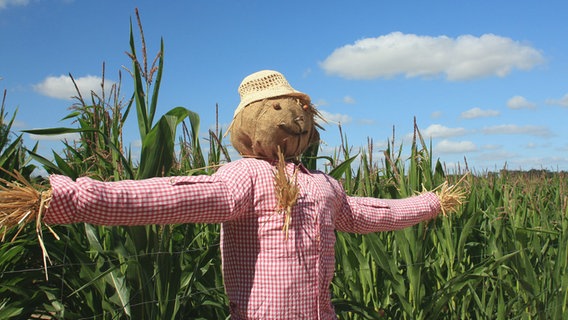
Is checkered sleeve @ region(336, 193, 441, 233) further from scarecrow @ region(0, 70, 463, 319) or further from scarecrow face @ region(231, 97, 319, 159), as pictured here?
scarecrow face @ region(231, 97, 319, 159)

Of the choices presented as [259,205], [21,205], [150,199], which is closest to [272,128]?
[259,205]

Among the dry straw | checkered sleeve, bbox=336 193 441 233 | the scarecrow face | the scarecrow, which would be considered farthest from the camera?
checkered sleeve, bbox=336 193 441 233

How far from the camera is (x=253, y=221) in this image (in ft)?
5.98

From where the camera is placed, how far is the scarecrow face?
1936 millimetres

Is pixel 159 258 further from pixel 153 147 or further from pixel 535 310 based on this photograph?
pixel 535 310

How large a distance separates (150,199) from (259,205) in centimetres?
34

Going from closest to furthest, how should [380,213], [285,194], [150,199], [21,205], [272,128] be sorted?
[21,205]
[150,199]
[285,194]
[272,128]
[380,213]

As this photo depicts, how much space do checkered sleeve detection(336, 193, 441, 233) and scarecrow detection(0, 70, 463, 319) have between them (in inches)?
1.6

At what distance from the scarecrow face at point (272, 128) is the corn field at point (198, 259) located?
0.48 ft

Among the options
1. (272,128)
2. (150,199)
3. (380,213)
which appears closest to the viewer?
(150,199)

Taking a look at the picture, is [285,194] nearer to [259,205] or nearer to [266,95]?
[259,205]

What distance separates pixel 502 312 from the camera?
2.84 metres

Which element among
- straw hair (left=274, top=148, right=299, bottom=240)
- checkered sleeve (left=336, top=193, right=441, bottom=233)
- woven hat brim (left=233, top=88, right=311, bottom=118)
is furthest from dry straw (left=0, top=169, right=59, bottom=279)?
checkered sleeve (left=336, top=193, right=441, bottom=233)

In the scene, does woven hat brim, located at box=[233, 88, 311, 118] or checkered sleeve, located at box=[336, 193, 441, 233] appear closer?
woven hat brim, located at box=[233, 88, 311, 118]
